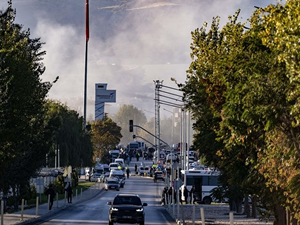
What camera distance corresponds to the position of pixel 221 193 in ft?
156

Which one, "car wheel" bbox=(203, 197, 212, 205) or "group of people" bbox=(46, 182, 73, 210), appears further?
"car wheel" bbox=(203, 197, 212, 205)

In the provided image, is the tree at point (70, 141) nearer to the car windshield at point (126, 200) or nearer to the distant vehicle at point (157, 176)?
the distant vehicle at point (157, 176)

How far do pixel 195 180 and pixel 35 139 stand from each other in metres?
35.9

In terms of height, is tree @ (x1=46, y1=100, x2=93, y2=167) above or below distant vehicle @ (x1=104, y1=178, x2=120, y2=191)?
above

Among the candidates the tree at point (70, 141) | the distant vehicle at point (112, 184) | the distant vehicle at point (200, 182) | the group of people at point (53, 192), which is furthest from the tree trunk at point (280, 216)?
the distant vehicle at point (112, 184)

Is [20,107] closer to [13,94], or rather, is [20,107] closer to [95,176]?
[13,94]

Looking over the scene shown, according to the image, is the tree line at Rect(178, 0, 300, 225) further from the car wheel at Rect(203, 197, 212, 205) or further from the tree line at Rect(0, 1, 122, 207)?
the car wheel at Rect(203, 197, 212, 205)

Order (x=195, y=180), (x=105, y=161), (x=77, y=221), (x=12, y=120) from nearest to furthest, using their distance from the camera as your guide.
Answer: (x=12, y=120), (x=77, y=221), (x=195, y=180), (x=105, y=161)

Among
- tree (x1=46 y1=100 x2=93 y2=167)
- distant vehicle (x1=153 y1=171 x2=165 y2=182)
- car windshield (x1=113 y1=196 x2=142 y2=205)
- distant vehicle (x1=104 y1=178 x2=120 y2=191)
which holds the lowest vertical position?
Answer: car windshield (x1=113 y1=196 x2=142 y2=205)

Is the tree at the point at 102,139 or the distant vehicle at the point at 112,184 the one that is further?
the tree at the point at 102,139

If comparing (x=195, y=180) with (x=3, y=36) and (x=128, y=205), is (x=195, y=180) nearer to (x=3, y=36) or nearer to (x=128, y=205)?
(x=128, y=205)

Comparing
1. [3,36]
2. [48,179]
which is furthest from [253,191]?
[48,179]

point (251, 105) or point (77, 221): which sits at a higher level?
point (251, 105)

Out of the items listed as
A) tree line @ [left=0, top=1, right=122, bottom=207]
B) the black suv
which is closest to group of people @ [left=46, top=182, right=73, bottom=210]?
tree line @ [left=0, top=1, right=122, bottom=207]
